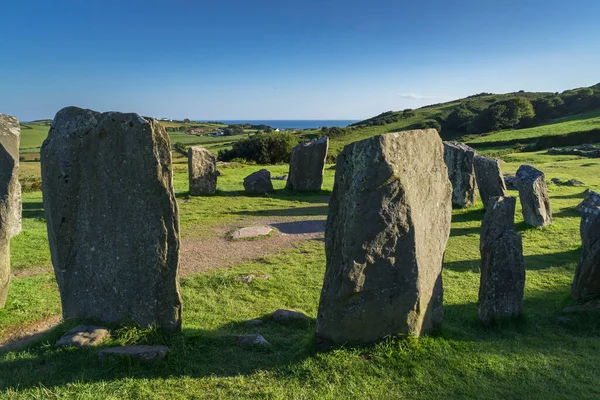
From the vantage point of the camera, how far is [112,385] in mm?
5332

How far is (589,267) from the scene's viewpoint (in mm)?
8250

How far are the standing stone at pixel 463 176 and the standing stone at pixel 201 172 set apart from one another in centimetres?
1144

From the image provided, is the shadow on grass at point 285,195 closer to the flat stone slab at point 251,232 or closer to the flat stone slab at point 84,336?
the flat stone slab at point 251,232

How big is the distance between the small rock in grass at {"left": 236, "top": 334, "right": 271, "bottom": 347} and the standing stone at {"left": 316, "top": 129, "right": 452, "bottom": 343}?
970 millimetres

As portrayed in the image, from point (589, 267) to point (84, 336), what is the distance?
9139 mm

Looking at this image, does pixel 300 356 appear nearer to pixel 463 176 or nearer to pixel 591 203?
pixel 591 203

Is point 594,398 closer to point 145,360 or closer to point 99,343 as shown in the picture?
point 145,360

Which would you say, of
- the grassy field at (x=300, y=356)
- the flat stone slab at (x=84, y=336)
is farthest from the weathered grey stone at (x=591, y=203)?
the flat stone slab at (x=84, y=336)

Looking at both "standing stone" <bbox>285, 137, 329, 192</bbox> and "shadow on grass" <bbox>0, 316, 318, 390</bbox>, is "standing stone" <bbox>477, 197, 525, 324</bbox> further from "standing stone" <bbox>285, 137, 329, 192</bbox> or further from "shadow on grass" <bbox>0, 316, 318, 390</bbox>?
"standing stone" <bbox>285, 137, 329, 192</bbox>

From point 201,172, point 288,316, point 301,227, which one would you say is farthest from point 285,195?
point 288,316

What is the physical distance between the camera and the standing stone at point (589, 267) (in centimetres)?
819

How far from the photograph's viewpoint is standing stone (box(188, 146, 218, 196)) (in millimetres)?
20859

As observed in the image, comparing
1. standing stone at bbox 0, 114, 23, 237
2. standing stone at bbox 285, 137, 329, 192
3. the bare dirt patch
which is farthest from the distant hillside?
standing stone at bbox 0, 114, 23, 237

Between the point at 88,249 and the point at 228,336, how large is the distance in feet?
8.56
